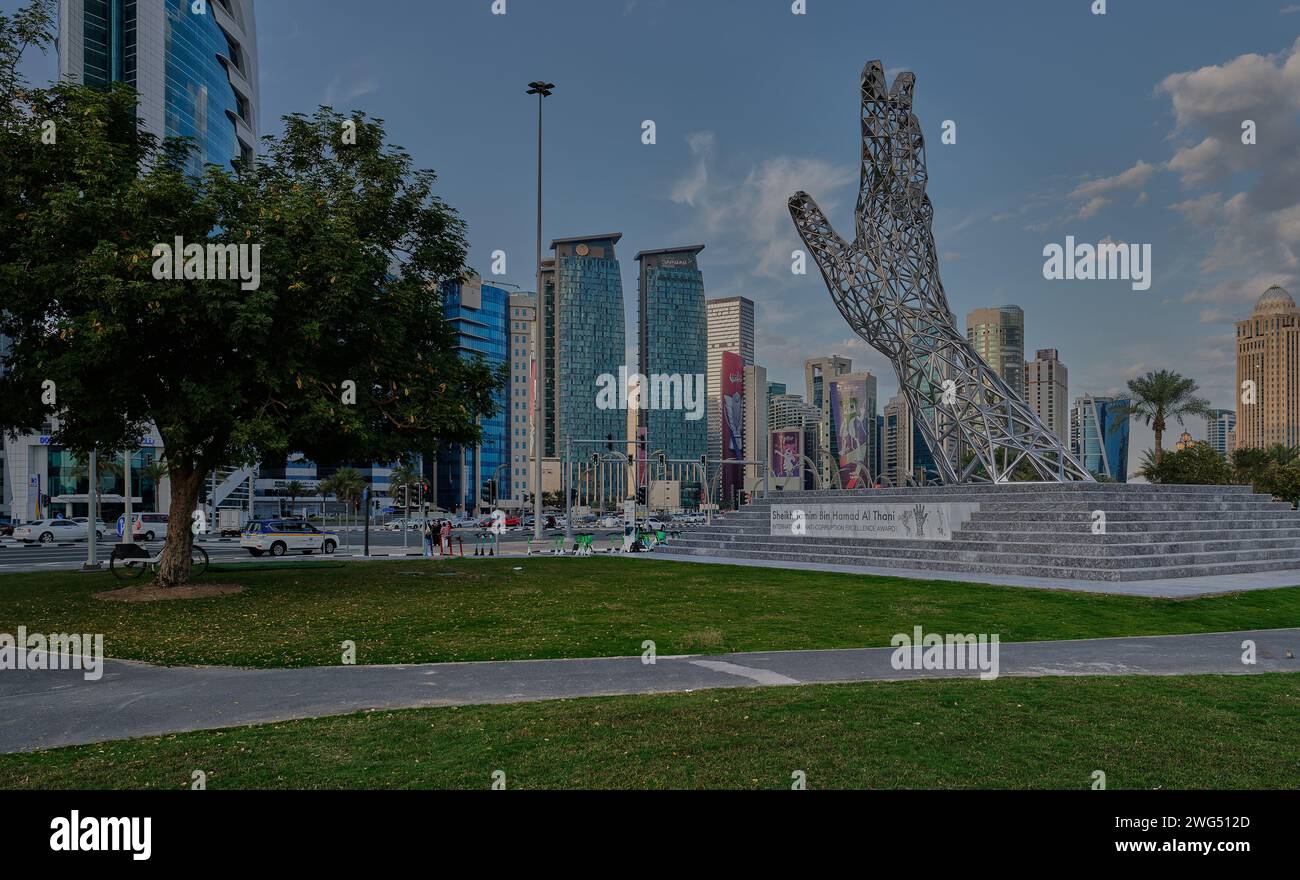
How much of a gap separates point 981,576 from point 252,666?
2058 cm

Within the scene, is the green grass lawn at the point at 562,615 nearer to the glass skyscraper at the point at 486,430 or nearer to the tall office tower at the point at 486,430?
the tall office tower at the point at 486,430

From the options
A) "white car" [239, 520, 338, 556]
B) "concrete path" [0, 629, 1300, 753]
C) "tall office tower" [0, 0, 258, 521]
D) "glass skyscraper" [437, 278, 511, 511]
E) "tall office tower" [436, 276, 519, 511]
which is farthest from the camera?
"glass skyscraper" [437, 278, 511, 511]

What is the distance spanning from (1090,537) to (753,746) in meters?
21.3

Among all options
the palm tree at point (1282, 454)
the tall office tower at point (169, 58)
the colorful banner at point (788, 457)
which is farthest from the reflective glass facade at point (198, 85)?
the palm tree at point (1282, 454)

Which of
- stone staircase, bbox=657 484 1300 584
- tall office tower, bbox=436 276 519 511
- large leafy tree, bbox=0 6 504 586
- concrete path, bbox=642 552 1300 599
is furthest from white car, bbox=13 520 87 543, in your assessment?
tall office tower, bbox=436 276 519 511

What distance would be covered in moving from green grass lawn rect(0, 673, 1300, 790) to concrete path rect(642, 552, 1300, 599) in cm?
1184

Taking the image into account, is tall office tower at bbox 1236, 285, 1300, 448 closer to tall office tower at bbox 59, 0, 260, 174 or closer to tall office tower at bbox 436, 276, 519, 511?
tall office tower at bbox 436, 276, 519, 511

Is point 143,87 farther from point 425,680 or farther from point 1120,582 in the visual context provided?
point 1120,582

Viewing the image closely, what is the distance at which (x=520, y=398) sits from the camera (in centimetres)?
19388

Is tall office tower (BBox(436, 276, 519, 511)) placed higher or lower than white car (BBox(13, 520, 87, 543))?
higher

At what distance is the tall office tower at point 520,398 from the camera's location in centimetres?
18738

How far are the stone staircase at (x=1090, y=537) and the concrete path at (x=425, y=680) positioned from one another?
1077cm

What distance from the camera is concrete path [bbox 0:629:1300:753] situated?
901 cm
